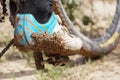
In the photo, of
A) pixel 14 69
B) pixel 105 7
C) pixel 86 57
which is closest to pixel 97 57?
pixel 86 57

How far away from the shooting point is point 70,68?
275 centimetres

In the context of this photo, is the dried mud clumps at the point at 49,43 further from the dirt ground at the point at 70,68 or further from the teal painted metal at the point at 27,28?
the dirt ground at the point at 70,68

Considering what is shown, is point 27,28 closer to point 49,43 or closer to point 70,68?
point 49,43

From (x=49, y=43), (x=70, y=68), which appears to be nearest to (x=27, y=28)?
(x=49, y=43)

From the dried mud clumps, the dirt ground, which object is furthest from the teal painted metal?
the dirt ground

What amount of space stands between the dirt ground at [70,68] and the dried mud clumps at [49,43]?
350 mm

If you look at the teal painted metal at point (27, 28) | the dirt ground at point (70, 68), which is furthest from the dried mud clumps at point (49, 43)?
the dirt ground at point (70, 68)

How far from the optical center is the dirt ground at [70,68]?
254cm

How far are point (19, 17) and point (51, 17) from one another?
0.50 ft

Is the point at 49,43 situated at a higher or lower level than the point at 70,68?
higher

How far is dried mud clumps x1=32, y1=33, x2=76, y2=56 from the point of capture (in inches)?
77.1

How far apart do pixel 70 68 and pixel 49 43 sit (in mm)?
790

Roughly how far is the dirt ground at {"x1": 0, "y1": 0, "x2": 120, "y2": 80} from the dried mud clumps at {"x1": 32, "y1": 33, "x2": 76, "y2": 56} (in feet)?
1.15

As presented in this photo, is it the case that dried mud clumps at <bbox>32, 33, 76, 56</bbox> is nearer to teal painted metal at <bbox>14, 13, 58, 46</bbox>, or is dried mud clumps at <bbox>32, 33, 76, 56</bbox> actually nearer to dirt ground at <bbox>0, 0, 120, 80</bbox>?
teal painted metal at <bbox>14, 13, 58, 46</bbox>
